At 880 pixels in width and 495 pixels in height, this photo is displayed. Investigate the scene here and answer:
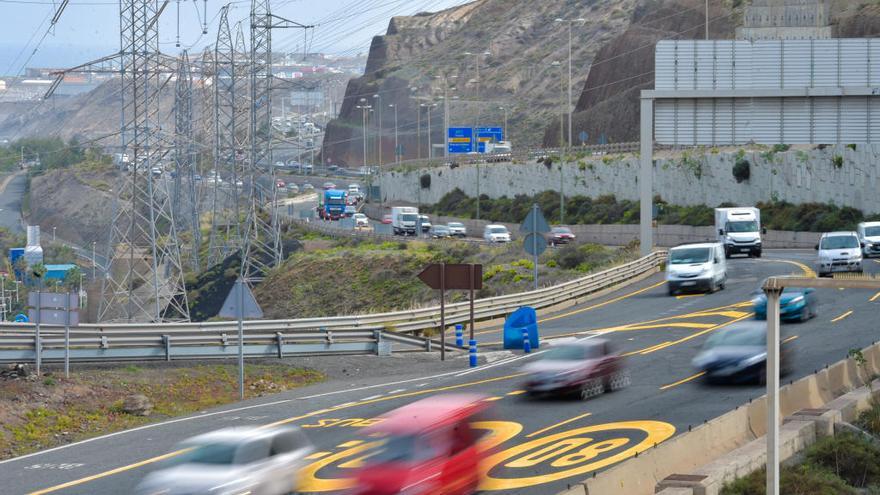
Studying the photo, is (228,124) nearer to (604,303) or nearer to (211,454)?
(604,303)

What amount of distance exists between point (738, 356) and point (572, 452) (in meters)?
7.42

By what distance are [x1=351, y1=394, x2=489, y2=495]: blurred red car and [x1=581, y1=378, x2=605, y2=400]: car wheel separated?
8305mm

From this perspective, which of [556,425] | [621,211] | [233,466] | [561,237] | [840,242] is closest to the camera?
[233,466]

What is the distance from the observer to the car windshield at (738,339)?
84.0 feet

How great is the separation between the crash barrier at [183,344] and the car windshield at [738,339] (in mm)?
9715

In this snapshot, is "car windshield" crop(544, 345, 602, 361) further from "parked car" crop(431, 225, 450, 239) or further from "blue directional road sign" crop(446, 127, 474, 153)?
"blue directional road sign" crop(446, 127, 474, 153)

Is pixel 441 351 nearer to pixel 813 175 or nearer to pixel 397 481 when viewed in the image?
pixel 397 481

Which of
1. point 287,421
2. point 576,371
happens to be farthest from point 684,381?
point 287,421

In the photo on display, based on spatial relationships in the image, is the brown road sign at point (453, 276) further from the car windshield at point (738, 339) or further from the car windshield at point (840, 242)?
the car windshield at point (840, 242)

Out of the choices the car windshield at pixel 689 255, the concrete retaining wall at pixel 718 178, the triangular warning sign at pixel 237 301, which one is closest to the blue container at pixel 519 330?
the triangular warning sign at pixel 237 301

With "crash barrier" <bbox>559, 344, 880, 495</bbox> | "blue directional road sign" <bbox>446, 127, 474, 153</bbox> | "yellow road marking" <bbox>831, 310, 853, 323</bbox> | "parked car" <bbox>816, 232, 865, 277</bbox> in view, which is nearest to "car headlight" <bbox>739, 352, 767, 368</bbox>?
"crash barrier" <bbox>559, 344, 880, 495</bbox>

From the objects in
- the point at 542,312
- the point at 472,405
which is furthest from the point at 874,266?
the point at 472,405

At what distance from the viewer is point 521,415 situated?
2305 centimetres

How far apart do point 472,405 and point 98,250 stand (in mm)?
124803
